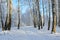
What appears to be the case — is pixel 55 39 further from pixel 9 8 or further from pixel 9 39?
pixel 9 8

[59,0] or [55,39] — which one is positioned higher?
[59,0]

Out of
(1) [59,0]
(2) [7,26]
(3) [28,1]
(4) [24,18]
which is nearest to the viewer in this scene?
(2) [7,26]

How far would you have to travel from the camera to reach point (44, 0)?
30109mm

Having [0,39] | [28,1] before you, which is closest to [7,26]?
[0,39]

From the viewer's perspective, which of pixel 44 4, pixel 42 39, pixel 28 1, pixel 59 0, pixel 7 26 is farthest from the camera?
pixel 28 1

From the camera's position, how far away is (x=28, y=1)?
33531 millimetres

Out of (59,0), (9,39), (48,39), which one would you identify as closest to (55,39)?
(48,39)

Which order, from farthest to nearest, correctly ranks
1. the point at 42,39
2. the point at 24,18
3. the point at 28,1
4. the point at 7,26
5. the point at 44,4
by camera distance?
the point at 24,18 < the point at 28,1 < the point at 44,4 < the point at 7,26 < the point at 42,39

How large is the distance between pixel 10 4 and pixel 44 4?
14852 mm

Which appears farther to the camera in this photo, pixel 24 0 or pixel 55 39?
pixel 24 0

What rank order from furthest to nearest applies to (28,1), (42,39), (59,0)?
(28,1), (59,0), (42,39)

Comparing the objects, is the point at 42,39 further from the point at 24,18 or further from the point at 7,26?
the point at 24,18

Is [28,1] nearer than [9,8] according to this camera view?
No

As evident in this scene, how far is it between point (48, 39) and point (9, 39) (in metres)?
2.62
